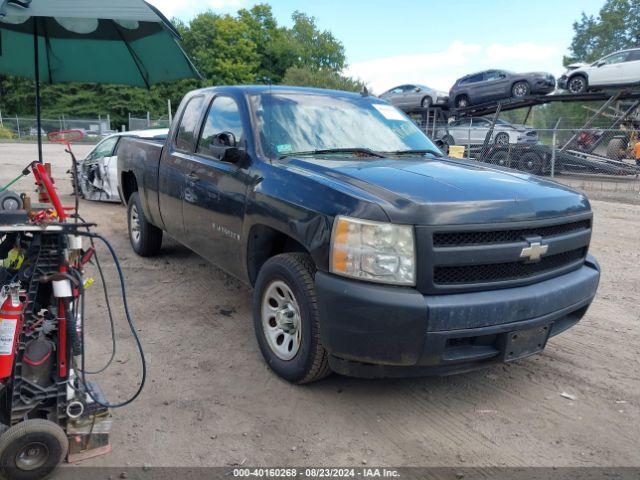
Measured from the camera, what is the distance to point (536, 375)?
12.1 ft

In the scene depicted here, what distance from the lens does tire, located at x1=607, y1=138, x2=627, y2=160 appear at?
55.4 ft

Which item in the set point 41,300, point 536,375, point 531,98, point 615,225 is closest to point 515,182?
point 536,375

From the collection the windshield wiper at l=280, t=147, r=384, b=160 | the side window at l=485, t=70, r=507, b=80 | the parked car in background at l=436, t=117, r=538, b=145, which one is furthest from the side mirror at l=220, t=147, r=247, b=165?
the side window at l=485, t=70, r=507, b=80

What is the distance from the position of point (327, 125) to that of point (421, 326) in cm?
202

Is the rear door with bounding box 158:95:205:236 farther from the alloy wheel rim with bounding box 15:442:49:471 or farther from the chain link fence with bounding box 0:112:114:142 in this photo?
the chain link fence with bounding box 0:112:114:142

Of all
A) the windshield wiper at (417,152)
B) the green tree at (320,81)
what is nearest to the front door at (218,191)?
the windshield wiper at (417,152)

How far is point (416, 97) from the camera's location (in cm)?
2366

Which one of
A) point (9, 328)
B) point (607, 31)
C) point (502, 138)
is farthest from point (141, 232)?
point (607, 31)

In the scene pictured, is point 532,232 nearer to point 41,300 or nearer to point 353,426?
point 353,426

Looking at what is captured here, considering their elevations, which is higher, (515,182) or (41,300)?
(515,182)

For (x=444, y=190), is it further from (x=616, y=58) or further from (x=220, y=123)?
(x=616, y=58)

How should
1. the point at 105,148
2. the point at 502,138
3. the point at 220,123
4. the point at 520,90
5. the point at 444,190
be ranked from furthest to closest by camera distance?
the point at 520,90, the point at 502,138, the point at 105,148, the point at 220,123, the point at 444,190

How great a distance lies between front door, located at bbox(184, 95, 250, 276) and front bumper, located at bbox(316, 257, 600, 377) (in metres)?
1.25

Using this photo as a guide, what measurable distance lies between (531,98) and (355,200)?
62.0 feet
